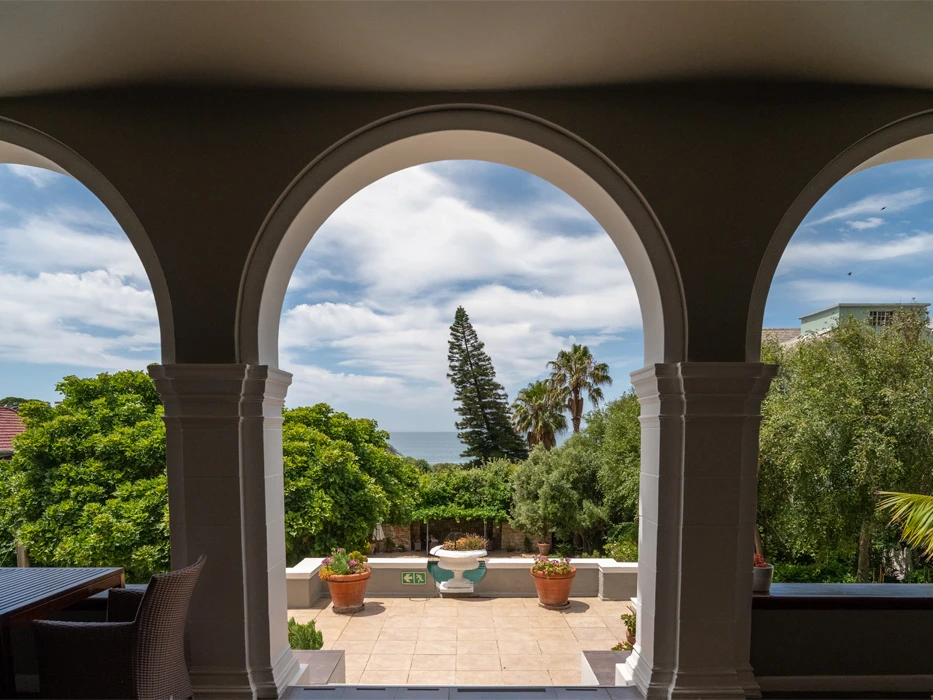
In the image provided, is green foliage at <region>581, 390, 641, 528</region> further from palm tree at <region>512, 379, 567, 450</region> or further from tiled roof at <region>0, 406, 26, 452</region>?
tiled roof at <region>0, 406, 26, 452</region>

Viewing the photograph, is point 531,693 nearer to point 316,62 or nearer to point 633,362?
point 316,62

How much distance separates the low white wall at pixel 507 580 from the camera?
7.38 meters

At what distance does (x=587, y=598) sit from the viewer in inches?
295

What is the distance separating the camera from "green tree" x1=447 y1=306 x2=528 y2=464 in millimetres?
26531

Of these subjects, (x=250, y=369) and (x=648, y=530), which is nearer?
(x=250, y=369)

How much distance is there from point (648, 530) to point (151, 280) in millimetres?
3002

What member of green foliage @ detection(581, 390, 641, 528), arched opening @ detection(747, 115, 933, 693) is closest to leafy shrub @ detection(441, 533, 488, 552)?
arched opening @ detection(747, 115, 933, 693)

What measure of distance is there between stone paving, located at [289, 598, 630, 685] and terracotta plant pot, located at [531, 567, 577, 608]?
5.1 inches

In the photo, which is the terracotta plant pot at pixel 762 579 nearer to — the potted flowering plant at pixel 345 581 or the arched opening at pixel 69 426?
the arched opening at pixel 69 426

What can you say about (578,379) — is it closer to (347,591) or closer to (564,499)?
(564,499)

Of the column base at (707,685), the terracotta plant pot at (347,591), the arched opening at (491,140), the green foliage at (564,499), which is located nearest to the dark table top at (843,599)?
the column base at (707,685)

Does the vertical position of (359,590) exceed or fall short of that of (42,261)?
it falls short

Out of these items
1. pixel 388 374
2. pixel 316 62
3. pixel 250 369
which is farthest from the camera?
pixel 388 374

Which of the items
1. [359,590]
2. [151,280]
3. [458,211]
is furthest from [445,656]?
[458,211]
